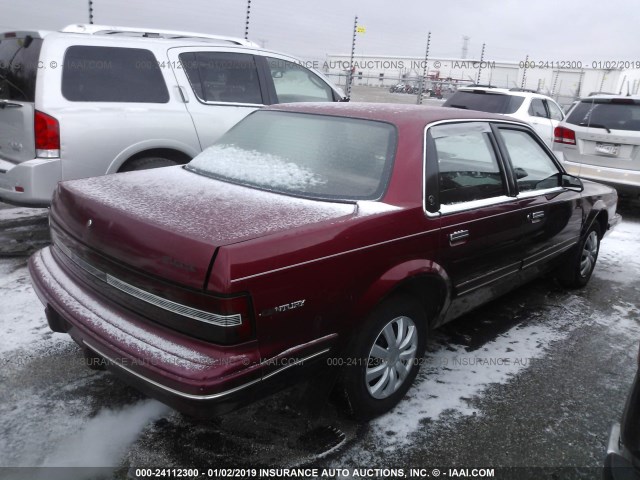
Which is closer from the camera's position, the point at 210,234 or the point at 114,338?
the point at 210,234

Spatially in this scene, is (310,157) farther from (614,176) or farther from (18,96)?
(614,176)

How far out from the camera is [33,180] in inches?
168

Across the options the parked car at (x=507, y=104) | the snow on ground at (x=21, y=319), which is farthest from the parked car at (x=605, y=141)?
the snow on ground at (x=21, y=319)

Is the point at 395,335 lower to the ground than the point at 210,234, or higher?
lower

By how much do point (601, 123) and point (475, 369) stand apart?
18.6ft

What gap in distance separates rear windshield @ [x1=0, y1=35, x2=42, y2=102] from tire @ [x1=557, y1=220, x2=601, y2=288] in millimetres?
4882

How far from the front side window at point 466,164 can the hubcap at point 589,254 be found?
6.25ft

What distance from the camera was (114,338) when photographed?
222 centimetres

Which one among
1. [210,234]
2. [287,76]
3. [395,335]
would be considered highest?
[287,76]

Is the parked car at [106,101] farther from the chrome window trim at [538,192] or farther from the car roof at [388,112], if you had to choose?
the chrome window trim at [538,192]

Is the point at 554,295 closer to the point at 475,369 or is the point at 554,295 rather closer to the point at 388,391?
the point at 475,369

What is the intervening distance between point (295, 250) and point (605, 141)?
22.4ft

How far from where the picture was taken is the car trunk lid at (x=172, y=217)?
205 centimetres

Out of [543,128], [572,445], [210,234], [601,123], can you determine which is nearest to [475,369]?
[572,445]
